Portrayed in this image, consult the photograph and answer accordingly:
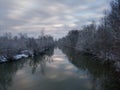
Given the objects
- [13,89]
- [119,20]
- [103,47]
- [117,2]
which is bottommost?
[13,89]

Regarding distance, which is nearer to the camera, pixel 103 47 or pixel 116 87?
pixel 116 87

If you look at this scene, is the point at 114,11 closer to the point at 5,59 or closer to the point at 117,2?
the point at 117,2

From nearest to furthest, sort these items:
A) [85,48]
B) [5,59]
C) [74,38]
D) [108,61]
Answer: [108,61] < [5,59] < [85,48] < [74,38]

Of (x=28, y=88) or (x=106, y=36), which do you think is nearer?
(x=28, y=88)

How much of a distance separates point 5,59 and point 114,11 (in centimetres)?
2298

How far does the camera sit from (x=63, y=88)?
1620cm

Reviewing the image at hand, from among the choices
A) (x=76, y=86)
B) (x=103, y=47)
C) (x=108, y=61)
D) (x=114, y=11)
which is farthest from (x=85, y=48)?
(x=76, y=86)

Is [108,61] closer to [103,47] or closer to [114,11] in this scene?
[103,47]

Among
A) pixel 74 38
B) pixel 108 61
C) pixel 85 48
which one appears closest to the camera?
pixel 108 61

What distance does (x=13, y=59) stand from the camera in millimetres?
39094

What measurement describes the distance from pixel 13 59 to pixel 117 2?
80.9 feet

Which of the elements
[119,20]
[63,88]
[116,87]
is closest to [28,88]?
[63,88]

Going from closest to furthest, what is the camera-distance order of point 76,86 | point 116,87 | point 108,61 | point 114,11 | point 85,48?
point 116,87, point 76,86, point 114,11, point 108,61, point 85,48

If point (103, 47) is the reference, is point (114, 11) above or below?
above
